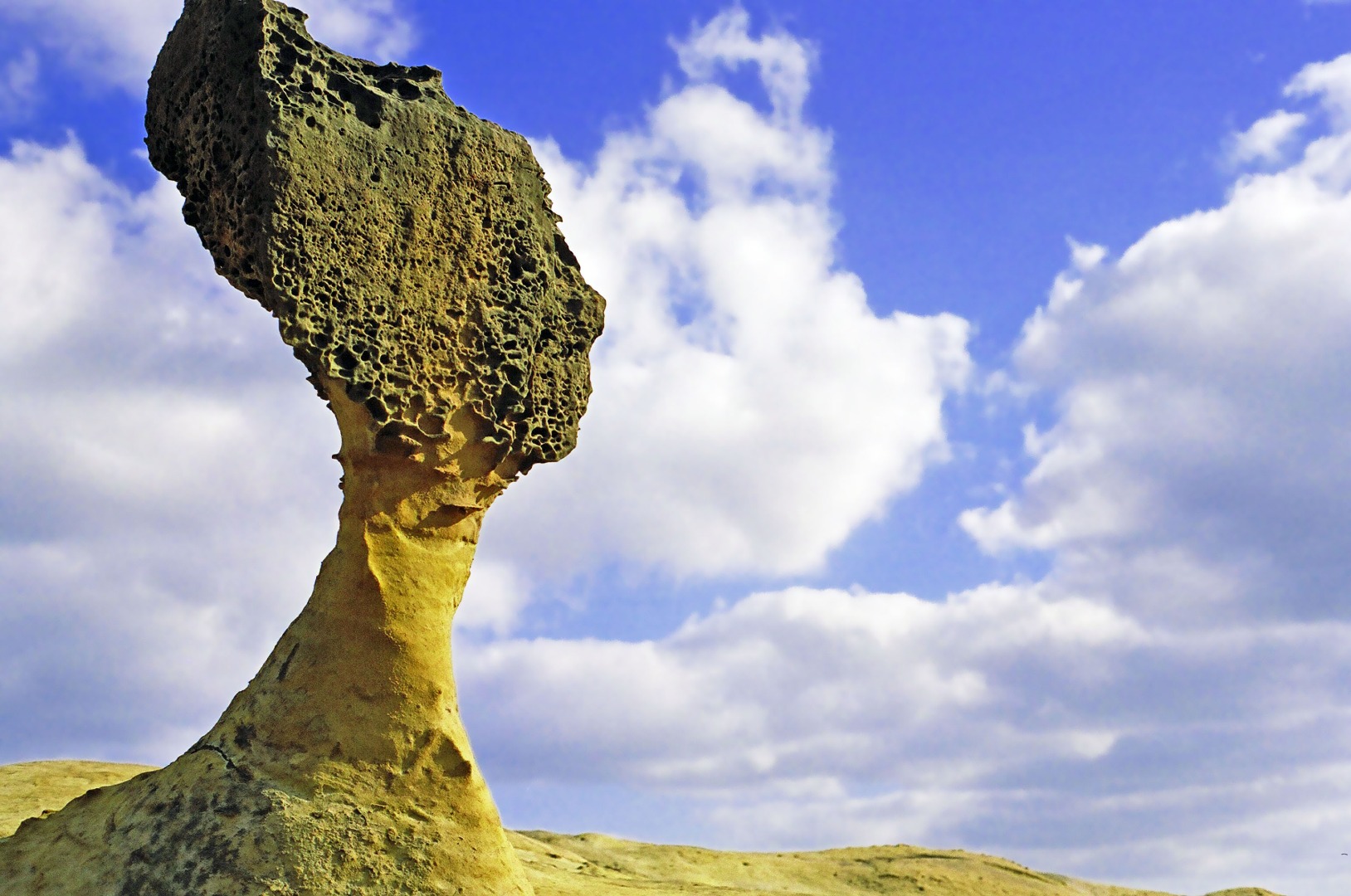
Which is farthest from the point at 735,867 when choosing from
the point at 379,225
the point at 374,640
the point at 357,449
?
the point at 379,225

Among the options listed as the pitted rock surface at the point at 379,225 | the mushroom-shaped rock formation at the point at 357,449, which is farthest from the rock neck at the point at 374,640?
the pitted rock surface at the point at 379,225

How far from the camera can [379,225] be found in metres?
7.02

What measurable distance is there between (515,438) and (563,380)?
0.54 metres

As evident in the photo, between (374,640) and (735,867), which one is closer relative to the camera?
(374,640)

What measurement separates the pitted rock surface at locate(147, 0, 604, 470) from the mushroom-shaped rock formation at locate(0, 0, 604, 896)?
0.01m

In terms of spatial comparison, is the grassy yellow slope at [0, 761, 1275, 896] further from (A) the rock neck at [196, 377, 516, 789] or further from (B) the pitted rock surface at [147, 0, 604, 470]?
(B) the pitted rock surface at [147, 0, 604, 470]

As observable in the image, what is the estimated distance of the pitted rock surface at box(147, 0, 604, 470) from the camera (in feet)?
22.2

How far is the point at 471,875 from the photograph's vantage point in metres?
6.86

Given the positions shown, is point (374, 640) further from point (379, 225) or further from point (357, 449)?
point (379, 225)

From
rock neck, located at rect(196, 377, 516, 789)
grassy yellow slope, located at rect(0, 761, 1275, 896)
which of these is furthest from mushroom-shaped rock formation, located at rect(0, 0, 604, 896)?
grassy yellow slope, located at rect(0, 761, 1275, 896)

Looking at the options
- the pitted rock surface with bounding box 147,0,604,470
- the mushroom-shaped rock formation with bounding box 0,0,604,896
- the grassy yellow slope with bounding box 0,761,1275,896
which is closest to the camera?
the mushroom-shaped rock formation with bounding box 0,0,604,896

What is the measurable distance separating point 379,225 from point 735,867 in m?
9.15

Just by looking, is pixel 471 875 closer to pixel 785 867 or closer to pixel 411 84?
pixel 411 84

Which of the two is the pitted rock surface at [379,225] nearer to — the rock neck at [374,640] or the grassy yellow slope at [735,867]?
the rock neck at [374,640]
